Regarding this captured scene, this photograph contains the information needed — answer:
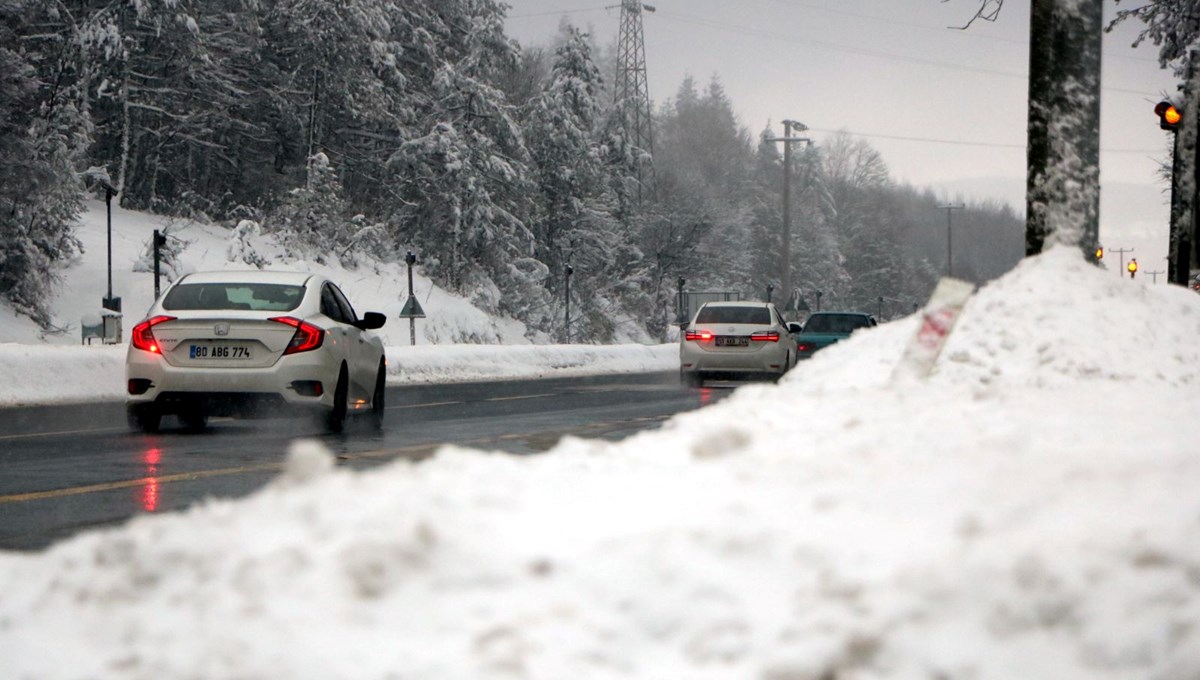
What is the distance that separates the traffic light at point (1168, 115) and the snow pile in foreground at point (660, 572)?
59.8 feet

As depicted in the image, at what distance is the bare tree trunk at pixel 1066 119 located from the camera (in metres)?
10.1

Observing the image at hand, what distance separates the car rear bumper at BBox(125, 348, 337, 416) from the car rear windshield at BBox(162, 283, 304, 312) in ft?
2.20

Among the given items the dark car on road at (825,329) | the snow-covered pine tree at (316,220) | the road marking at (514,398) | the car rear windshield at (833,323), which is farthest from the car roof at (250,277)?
the snow-covered pine tree at (316,220)

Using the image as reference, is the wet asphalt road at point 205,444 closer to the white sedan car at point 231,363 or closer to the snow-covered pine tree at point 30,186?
the white sedan car at point 231,363

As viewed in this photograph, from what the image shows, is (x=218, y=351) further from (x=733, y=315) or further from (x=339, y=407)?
(x=733, y=315)

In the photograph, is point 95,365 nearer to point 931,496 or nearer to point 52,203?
point 52,203

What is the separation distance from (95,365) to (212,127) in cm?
3111

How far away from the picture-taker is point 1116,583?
3201 mm

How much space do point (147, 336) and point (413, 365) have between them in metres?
14.8

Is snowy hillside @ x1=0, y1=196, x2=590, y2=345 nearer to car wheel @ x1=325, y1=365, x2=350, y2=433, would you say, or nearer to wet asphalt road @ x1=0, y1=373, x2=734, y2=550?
wet asphalt road @ x1=0, y1=373, x2=734, y2=550

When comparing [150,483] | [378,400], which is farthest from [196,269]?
[150,483]

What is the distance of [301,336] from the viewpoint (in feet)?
46.2

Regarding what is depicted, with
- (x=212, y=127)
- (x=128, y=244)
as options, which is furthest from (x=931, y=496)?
(x=212, y=127)

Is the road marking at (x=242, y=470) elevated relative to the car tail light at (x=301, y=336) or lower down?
lower down
